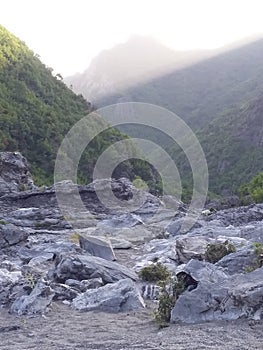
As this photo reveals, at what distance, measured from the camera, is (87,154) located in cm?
4616

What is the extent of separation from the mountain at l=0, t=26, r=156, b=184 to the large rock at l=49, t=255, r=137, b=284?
25340 mm

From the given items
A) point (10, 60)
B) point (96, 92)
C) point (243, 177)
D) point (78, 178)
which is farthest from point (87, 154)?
point (96, 92)

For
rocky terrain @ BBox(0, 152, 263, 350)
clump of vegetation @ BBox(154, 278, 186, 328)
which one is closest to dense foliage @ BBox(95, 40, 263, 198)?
rocky terrain @ BBox(0, 152, 263, 350)

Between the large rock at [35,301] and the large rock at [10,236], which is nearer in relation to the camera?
the large rock at [35,301]

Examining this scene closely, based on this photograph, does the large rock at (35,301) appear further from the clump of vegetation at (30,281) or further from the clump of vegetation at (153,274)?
the clump of vegetation at (153,274)

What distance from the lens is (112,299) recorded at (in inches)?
436

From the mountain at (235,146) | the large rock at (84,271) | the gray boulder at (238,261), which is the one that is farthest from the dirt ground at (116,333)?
the mountain at (235,146)

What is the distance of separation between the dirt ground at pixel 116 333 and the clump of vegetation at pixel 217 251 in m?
3.54

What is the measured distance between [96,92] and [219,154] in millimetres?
84542

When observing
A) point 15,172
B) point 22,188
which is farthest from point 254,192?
point 15,172

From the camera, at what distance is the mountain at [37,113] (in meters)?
43.8

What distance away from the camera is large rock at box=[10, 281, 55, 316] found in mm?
10914

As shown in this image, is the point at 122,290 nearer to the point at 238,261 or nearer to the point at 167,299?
the point at 167,299

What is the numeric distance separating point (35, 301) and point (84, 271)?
1971 mm
